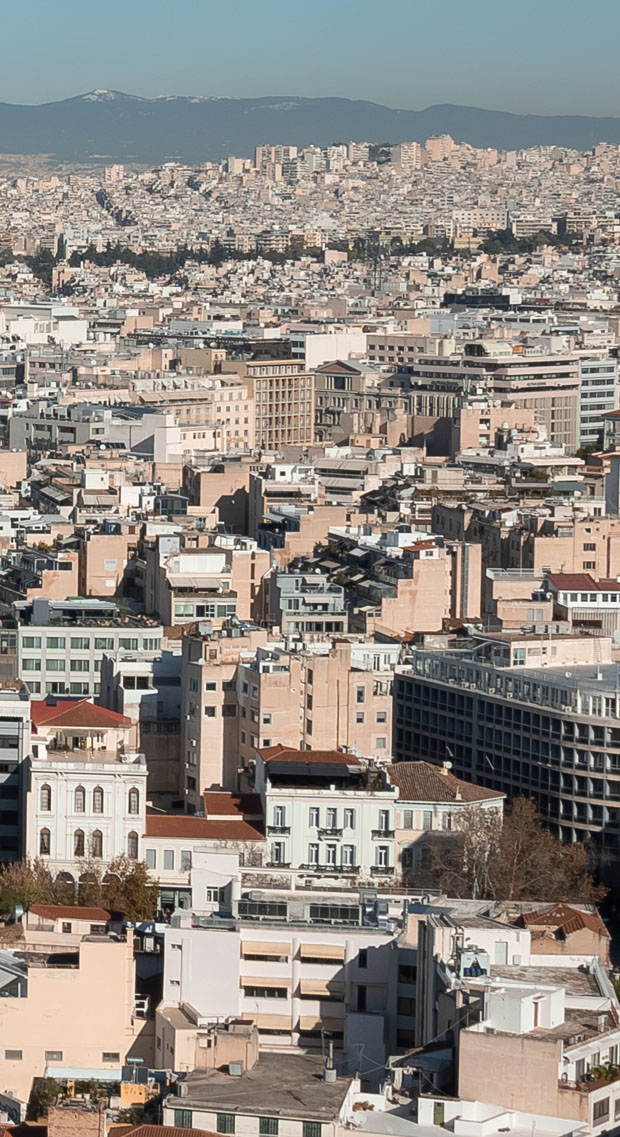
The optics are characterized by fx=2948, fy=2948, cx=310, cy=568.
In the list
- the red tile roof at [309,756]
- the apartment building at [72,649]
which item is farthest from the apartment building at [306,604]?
the red tile roof at [309,756]

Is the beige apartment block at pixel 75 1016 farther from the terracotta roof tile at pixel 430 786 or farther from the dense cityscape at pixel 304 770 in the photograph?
the terracotta roof tile at pixel 430 786

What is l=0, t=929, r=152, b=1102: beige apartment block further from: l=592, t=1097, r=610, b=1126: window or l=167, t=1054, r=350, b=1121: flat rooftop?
l=592, t=1097, r=610, b=1126: window

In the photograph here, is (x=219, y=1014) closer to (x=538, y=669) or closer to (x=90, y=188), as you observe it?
(x=538, y=669)

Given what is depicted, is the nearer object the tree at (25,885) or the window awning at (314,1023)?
the window awning at (314,1023)

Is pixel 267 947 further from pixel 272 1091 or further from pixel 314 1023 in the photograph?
pixel 272 1091

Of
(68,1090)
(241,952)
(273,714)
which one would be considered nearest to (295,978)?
(241,952)

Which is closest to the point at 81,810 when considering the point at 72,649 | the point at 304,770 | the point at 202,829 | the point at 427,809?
the point at 202,829
